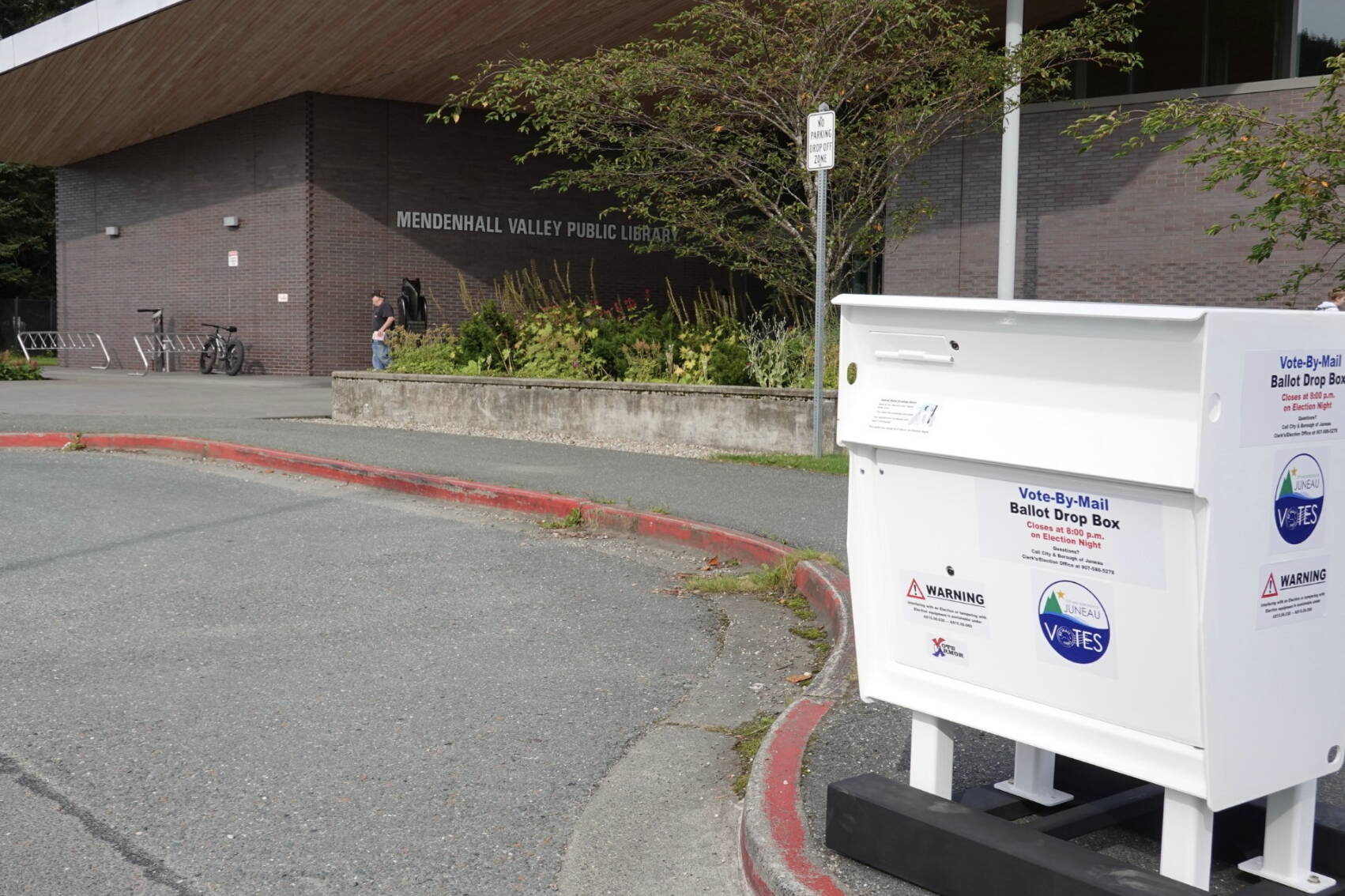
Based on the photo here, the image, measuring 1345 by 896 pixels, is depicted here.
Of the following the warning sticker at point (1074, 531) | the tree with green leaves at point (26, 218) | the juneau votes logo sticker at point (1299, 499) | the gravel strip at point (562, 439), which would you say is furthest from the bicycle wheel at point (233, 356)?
the juneau votes logo sticker at point (1299, 499)

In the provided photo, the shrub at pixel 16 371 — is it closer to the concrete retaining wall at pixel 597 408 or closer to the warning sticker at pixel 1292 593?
the concrete retaining wall at pixel 597 408

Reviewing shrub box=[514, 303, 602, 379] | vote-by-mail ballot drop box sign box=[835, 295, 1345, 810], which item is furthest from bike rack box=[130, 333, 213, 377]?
vote-by-mail ballot drop box sign box=[835, 295, 1345, 810]

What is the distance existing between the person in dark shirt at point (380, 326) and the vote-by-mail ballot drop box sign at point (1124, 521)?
60.6 ft

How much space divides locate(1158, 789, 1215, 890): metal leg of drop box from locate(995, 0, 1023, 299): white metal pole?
536 inches

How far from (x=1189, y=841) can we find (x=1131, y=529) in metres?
0.73

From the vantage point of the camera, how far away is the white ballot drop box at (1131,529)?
2918mm

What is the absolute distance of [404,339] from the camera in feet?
58.9

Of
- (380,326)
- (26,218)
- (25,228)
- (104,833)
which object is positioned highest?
(26,218)

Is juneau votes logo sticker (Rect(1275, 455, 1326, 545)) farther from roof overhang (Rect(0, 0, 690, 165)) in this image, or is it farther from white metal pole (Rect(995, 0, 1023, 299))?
roof overhang (Rect(0, 0, 690, 165))

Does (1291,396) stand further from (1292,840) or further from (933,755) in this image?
A: (933,755)

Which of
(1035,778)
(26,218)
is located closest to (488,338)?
(1035,778)

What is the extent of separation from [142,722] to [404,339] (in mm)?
13178

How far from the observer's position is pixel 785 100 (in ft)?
47.4

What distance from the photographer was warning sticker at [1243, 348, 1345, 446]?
2.91 m
